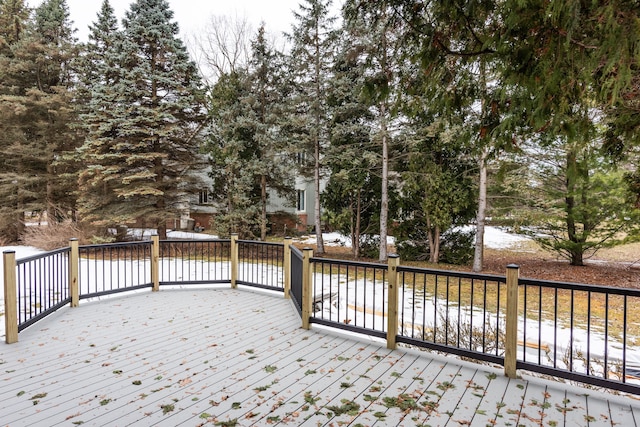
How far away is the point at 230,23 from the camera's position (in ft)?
50.3

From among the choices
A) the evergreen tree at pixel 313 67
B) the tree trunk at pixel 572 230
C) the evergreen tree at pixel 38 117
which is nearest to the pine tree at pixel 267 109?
the evergreen tree at pixel 313 67

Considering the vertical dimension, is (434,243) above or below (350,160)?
below

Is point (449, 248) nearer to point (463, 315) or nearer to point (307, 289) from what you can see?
point (463, 315)

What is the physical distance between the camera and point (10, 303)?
4168 mm

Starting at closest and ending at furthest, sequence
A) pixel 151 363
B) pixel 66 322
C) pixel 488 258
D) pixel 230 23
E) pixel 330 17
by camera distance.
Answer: pixel 151 363 < pixel 66 322 < pixel 330 17 < pixel 488 258 < pixel 230 23

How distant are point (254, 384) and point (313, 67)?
442 inches

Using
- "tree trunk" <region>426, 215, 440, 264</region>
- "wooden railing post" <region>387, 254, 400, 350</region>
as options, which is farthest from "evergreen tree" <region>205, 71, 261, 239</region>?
"wooden railing post" <region>387, 254, 400, 350</region>

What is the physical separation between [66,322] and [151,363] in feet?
7.44

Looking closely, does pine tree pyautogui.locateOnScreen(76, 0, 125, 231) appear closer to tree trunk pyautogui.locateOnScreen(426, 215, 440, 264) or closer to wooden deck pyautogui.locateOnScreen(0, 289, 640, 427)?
wooden deck pyautogui.locateOnScreen(0, 289, 640, 427)

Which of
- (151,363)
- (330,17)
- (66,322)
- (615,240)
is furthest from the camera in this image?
(330,17)

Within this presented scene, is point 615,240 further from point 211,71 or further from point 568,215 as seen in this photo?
point 211,71

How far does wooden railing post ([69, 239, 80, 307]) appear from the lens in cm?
557

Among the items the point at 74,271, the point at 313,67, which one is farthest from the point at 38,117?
the point at 74,271

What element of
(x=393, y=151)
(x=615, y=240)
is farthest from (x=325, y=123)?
(x=615, y=240)
